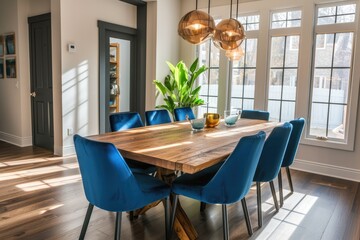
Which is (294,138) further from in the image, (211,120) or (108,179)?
(108,179)

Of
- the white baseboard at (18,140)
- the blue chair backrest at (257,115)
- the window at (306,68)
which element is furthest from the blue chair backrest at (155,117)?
the white baseboard at (18,140)

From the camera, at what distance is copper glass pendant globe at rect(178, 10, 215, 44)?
Answer: 2.87 metres

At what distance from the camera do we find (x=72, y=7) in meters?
4.50

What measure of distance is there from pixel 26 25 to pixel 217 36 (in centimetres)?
379

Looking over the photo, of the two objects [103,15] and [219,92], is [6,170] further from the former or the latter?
[219,92]

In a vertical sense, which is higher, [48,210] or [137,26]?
[137,26]

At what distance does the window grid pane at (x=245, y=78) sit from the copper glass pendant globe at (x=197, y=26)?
7.14 feet

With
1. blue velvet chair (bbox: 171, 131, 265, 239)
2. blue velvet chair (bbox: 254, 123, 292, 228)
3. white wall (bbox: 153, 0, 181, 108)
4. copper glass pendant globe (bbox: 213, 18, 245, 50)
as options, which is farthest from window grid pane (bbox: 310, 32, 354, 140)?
blue velvet chair (bbox: 171, 131, 265, 239)

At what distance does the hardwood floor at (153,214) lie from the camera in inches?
98.0

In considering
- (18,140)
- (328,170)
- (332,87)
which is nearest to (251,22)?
(332,87)

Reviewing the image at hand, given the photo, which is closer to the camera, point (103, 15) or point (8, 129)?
point (103, 15)

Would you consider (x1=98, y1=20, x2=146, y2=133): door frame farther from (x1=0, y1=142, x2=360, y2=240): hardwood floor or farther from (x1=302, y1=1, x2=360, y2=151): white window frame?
(x1=302, y1=1, x2=360, y2=151): white window frame

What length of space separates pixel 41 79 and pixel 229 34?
355 cm

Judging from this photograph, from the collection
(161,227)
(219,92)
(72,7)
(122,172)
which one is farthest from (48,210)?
(219,92)
